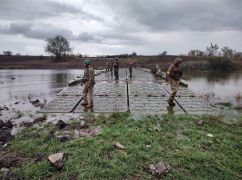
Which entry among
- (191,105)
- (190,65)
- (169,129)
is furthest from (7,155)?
(190,65)

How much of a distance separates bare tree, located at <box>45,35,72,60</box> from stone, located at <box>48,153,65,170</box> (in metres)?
92.0

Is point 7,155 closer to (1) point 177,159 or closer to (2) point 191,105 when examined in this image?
(1) point 177,159

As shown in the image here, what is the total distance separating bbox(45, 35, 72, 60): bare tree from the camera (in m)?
96.4

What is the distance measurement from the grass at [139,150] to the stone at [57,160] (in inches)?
3.8

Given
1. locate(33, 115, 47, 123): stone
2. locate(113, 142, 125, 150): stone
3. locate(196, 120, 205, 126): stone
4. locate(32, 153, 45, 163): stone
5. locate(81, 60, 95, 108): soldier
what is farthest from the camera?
locate(81, 60, 95, 108): soldier

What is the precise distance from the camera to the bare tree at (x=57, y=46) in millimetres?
96375

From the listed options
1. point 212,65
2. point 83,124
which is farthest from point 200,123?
point 212,65

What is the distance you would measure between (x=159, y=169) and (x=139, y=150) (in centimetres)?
106

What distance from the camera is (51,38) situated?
98.1 metres

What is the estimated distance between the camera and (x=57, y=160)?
20.8 ft

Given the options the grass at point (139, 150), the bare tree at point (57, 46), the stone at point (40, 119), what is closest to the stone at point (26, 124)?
the stone at point (40, 119)

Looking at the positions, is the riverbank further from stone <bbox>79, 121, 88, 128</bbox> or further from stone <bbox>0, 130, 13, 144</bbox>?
stone <bbox>0, 130, 13, 144</bbox>

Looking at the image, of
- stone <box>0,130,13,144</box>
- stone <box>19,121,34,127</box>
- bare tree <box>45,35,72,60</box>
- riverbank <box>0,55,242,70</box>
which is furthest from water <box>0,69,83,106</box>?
bare tree <box>45,35,72,60</box>

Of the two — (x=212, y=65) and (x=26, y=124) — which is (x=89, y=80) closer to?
(x=26, y=124)
